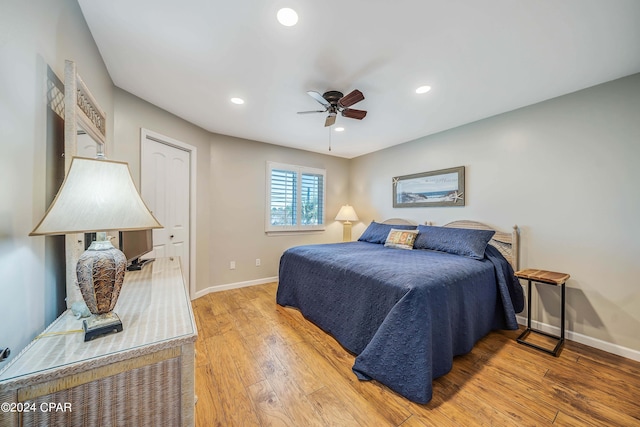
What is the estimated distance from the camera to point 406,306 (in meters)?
1.58

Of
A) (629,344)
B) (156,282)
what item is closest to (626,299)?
(629,344)

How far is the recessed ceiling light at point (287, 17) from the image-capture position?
1.37m

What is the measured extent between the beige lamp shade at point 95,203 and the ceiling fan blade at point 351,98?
1694 mm

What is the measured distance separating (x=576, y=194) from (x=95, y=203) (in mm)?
3608

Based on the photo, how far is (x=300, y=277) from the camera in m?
2.75

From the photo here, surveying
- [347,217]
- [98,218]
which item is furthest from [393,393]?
[347,217]

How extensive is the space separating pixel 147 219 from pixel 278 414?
137cm

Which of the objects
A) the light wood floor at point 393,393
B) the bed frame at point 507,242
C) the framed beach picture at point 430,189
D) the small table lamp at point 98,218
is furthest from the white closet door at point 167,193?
the bed frame at point 507,242

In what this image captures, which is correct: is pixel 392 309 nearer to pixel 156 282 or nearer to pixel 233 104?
pixel 156 282

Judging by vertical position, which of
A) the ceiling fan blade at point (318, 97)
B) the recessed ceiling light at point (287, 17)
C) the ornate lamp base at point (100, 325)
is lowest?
the ornate lamp base at point (100, 325)

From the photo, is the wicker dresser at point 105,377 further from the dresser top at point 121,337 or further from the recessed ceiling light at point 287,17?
the recessed ceiling light at point 287,17

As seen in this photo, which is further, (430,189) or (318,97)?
(430,189)

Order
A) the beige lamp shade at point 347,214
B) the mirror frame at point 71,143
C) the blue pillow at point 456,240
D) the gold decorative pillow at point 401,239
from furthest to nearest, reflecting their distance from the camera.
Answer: the beige lamp shade at point 347,214 < the gold decorative pillow at point 401,239 < the blue pillow at point 456,240 < the mirror frame at point 71,143

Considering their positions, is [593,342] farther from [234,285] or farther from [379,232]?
[234,285]
